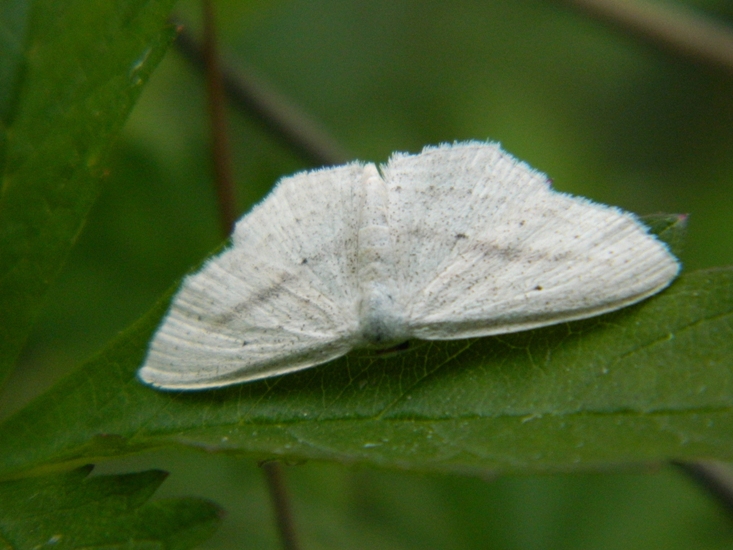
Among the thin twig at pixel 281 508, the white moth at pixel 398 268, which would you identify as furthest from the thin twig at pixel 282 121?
the thin twig at pixel 281 508

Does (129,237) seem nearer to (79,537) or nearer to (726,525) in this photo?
(79,537)

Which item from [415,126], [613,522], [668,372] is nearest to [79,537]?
[668,372]

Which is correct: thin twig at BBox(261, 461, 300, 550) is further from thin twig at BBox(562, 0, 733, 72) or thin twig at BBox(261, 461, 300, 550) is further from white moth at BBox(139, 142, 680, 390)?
thin twig at BBox(562, 0, 733, 72)

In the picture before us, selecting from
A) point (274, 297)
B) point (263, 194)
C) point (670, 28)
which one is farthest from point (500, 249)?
point (670, 28)

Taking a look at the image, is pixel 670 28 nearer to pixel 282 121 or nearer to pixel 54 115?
pixel 282 121

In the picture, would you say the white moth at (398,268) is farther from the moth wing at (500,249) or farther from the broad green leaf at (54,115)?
the broad green leaf at (54,115)

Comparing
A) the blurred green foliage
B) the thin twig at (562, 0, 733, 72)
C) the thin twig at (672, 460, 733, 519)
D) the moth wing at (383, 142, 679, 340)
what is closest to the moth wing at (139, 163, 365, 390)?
the moth wing at (383, 142, 679, 340)
